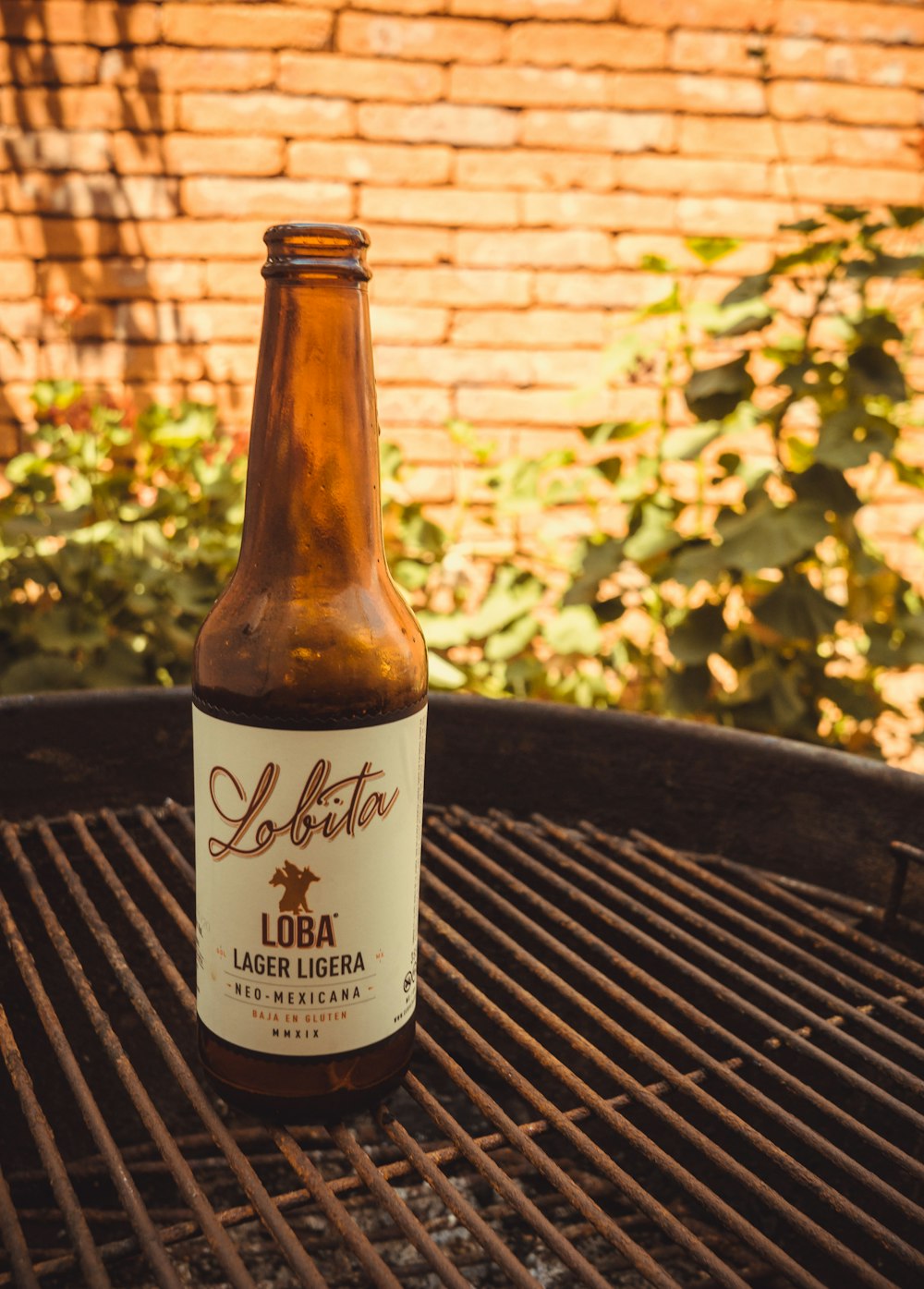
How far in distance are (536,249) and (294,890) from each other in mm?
2229

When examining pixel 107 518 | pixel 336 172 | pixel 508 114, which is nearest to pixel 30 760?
pixel 107 518

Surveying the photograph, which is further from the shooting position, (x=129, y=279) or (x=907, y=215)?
(x=129, y=279)

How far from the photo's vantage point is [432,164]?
253 cm

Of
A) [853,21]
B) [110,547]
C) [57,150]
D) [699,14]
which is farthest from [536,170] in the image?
[110,547]

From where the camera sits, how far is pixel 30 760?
44.0 inches

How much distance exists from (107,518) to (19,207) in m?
0.84

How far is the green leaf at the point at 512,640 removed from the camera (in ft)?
8.11

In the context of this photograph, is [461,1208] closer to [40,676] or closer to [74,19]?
[40,676]

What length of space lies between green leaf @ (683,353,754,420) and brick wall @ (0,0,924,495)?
76 centimetres

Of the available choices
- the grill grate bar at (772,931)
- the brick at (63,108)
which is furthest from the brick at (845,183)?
the grill grate bar at (772,931)

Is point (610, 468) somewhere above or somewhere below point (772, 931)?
above

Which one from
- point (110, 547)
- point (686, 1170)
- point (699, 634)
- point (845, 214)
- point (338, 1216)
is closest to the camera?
point (338, 1216)

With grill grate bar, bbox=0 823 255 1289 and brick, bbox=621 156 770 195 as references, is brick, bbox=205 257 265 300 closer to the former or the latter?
brick, bbox=621 156 770 195

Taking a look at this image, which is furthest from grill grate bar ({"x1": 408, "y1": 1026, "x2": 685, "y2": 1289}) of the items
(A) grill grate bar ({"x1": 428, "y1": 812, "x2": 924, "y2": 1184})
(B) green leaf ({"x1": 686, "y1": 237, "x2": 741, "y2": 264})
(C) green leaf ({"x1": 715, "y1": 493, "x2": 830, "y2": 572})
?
(B) green leaf ({"x1": 686, "y1": 237, "x2": 741, "y2": 264})
